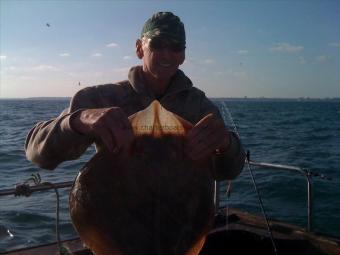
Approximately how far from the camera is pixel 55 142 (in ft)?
9.57

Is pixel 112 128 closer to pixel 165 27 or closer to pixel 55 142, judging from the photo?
pixel 55 142

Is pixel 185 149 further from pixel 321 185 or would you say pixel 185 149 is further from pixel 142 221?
pixel 321 185

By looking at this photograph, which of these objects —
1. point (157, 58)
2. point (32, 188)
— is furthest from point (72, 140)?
point (32, 188)

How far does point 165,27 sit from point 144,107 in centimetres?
68

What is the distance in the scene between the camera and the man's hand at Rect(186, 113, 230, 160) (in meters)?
2.63

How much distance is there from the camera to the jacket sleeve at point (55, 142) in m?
2.87

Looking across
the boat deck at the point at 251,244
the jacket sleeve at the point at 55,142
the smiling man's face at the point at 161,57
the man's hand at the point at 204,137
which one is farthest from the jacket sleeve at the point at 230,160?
the boat deck at the point at 251,244

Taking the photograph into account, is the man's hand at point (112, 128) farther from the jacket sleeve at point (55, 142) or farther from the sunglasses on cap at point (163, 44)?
the sunglasses on cap at point (163, 44)

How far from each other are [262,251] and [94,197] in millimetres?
3521

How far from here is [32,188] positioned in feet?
15.1

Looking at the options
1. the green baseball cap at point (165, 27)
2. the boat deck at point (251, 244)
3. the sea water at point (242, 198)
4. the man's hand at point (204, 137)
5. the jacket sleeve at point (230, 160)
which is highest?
the green baseball cap at point (165, 27)

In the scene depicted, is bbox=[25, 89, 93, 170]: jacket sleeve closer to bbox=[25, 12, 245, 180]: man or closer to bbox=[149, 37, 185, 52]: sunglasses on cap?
bbox=[25, 12, 245, 180]: man

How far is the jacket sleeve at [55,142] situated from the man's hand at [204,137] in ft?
2.52

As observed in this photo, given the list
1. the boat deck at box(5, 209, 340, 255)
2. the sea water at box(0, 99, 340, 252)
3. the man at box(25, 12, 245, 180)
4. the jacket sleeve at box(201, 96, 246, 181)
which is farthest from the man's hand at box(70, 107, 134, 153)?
the sea water at box(0, 99, 340, 252)
